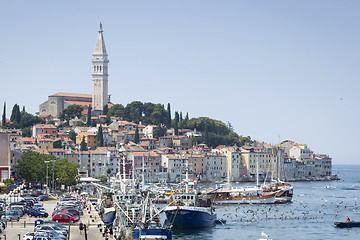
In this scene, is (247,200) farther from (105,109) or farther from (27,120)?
(105,109)

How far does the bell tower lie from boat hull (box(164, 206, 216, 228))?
104210mm

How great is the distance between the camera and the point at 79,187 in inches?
3391

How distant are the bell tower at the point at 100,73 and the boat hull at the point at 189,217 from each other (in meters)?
104

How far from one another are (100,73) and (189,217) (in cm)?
10699

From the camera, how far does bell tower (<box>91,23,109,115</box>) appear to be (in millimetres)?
154500

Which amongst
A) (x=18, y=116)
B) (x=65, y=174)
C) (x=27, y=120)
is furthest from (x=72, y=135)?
(x=65, y=174)

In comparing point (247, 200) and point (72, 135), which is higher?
point (72, 135)

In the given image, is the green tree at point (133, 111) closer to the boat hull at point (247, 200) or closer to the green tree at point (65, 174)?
the green tree at point (65, 174)

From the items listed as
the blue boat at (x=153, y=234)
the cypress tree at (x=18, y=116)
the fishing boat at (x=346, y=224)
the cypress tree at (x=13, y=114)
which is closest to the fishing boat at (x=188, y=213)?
the fishing boat at (x=346, y=224)

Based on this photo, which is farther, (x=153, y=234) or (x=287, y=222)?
(x=287, y=222)

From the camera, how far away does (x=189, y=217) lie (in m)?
51.1

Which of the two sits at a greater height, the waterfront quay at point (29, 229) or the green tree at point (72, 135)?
the green tree at point (72, 135)

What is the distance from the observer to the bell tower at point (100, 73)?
507 ft

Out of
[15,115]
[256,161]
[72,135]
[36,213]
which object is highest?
[15,115]
